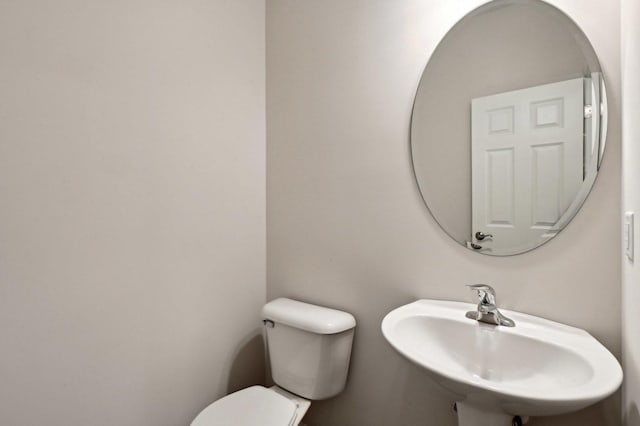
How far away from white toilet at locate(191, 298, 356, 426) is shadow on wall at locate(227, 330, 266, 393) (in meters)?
0.22

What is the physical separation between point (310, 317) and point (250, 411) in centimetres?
39

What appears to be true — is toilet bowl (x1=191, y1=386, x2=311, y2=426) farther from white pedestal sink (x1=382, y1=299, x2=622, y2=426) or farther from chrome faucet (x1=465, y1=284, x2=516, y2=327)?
chrome faucet (x1=465, y1=284, x2=516, y2=327)

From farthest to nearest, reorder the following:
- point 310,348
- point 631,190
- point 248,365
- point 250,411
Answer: point 248,365
point 310,348
point 250,411
point 631,190

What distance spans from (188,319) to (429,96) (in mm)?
1293

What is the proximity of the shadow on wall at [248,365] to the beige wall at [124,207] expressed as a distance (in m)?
0.01

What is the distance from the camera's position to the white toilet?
1.17 metres

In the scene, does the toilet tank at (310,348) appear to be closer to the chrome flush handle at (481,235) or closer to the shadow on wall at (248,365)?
the shadow on wall at (248,365)

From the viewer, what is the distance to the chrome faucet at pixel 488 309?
970 millimetres

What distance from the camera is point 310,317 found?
131 centimetres

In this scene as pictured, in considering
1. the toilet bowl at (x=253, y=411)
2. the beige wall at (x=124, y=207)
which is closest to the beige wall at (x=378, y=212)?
the beige wall at (x=124, y=207)

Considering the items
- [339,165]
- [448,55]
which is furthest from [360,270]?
[448,55]

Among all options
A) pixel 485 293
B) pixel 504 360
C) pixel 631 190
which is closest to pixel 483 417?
pixel 504 360

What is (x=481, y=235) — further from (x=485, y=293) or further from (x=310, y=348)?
(x=310, y=348)

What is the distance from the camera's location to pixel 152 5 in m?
1.20
